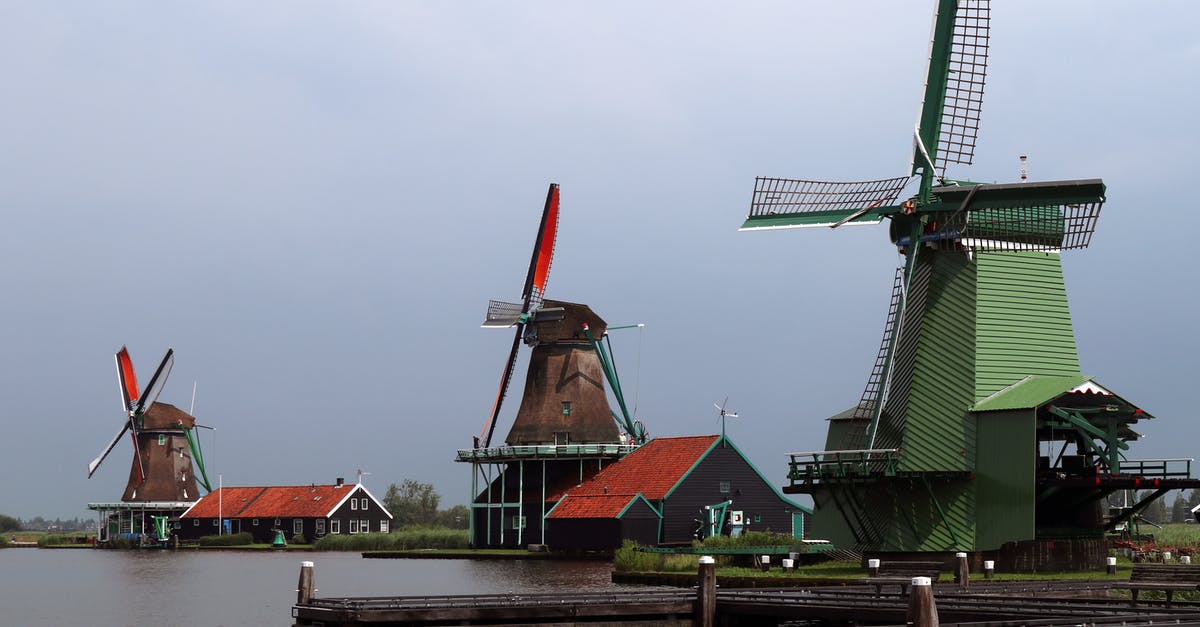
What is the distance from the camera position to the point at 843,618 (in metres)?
17.1

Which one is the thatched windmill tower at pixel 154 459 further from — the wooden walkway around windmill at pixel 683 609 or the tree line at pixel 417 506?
the wooden walkway around windmill at pixel 683 609

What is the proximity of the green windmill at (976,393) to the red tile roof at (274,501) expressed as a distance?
43.8 m

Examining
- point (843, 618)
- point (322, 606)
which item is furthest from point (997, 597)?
point (322, 606)

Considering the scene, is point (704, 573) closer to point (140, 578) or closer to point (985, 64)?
point (985, 64)

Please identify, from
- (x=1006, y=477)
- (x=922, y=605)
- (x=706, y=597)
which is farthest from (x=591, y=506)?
(x=922, y=605)

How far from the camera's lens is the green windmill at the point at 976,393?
28.0 meters

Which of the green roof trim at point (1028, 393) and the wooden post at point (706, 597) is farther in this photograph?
the green roof trim at point (1028, 393)

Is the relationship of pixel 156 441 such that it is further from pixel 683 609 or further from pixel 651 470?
pixel 683 609

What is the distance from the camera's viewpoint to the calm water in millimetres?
27234

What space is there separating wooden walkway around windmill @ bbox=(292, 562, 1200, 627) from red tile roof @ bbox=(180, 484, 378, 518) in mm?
53289

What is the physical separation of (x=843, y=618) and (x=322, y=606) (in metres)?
6.01

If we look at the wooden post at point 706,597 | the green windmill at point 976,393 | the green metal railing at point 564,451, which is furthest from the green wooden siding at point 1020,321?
the green metal railing at point 564,451

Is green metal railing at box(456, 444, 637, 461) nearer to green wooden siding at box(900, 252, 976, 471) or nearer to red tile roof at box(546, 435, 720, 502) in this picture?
red tile roof at box(546, 435, 720, 502)

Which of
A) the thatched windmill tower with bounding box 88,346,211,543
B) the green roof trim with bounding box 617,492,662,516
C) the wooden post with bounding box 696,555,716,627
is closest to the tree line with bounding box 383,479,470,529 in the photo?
the thatched windmill tower with bounding box 88,346,211,543
